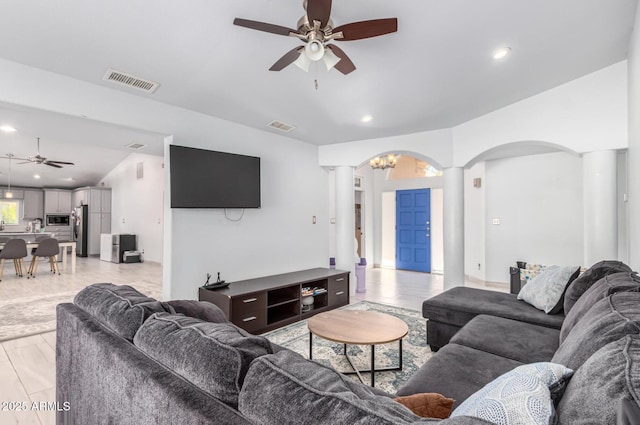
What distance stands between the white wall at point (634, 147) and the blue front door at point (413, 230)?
4503 mm

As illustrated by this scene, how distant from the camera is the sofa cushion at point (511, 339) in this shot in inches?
76.4

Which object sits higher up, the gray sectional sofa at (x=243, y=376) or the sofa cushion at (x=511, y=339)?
→ the gray sectional sofa at (x=243, y=376)

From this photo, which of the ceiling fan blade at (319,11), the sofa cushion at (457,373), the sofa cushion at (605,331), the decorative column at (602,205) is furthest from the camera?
the decorative column at (602,205)

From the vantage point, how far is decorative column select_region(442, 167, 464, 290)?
460 centimetres

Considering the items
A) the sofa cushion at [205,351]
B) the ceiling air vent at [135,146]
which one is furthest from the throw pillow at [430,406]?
the ceiling air vent at [135,146]

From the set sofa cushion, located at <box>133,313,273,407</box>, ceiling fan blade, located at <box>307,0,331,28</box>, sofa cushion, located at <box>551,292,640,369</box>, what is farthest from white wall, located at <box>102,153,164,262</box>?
sofa cushion, located at <box>551,292,640,369</box>

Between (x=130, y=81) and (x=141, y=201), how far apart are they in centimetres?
676

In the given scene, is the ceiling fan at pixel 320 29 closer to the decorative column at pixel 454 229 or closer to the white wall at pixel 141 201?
the decorative column at pixel 454 229

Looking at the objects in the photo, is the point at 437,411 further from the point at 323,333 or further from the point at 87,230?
the point at 87,230

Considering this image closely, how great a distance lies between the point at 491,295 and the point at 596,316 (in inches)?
74.3

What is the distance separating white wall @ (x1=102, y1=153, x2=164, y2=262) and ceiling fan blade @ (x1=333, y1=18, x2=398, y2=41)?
23.8ft

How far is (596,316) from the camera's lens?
4.57ft

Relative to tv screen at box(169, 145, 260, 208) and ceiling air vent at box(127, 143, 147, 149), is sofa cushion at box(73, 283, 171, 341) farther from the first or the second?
ceiling air vent at box(127, 143, 147, 149)

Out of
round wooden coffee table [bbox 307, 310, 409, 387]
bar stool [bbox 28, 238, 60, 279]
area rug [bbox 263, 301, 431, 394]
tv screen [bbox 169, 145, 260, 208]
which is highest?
tv screen [bbox 169, 145, 260, 208]
